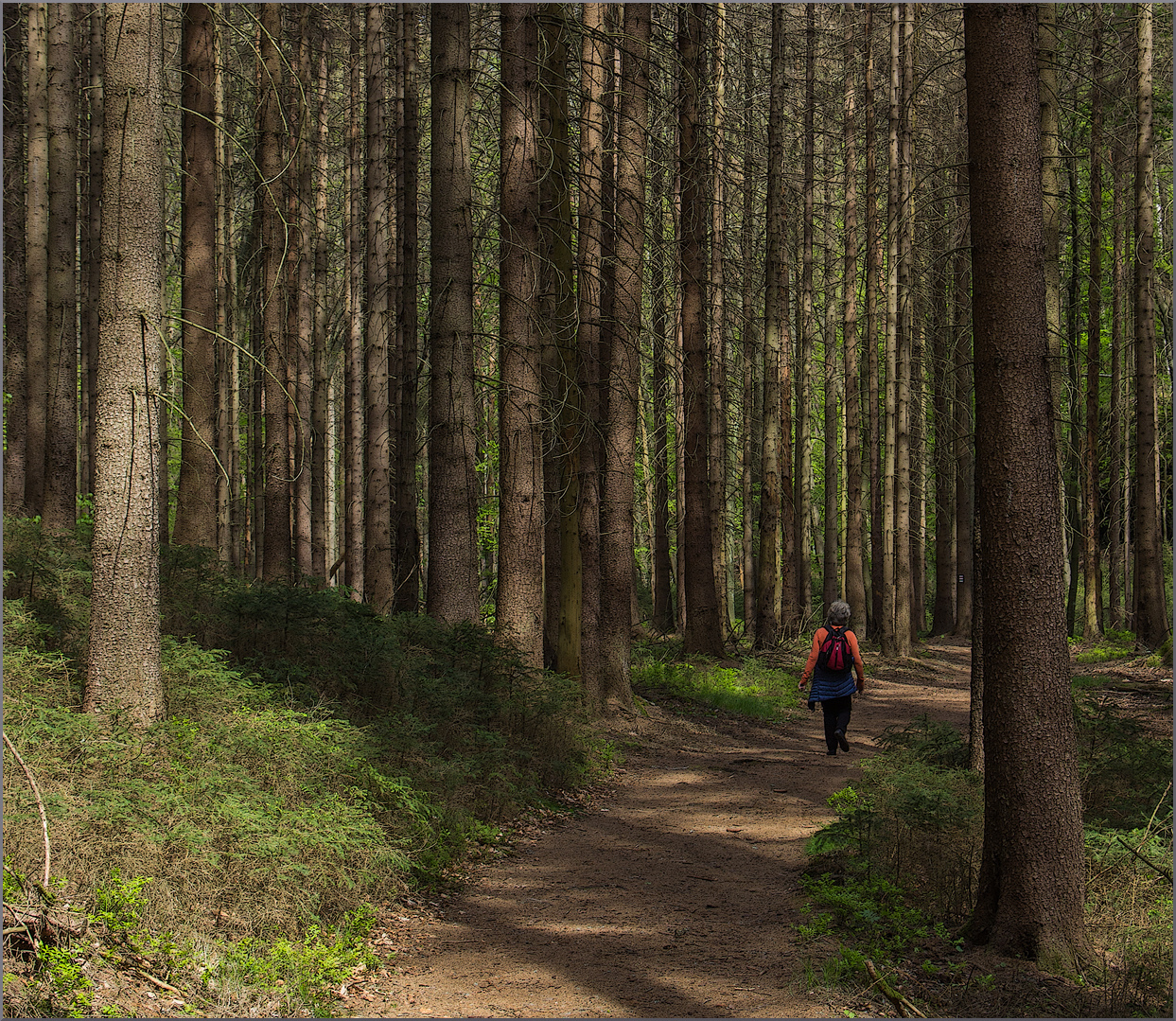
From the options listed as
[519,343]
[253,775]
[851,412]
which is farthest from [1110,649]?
[253,775]

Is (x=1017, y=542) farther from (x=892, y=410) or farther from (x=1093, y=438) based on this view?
(x=1093, y=438)

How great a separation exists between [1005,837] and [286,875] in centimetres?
400

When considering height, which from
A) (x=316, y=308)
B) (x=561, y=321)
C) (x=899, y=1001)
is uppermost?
(x=316, y=308)

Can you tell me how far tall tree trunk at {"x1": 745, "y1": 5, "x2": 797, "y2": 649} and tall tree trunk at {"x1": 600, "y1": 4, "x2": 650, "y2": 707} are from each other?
239 inches

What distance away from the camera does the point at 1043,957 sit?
4.69m

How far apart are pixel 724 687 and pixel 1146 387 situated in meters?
10.4

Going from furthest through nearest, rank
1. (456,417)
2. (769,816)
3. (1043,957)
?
(456,417), (769,816), (1043,957)

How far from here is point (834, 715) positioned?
10688 mm

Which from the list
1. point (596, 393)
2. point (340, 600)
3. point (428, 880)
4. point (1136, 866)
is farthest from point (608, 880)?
point (596, 393)

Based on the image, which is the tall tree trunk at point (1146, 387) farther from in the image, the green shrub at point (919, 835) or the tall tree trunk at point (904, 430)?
the green shrub at point (919, 835)

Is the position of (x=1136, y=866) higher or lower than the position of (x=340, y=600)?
lower

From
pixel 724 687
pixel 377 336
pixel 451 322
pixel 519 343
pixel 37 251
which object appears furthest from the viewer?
pixel 724 687

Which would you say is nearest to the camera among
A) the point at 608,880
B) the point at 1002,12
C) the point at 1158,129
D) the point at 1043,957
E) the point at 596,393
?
the point at 1043,957

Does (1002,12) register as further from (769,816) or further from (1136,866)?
(769,816)
